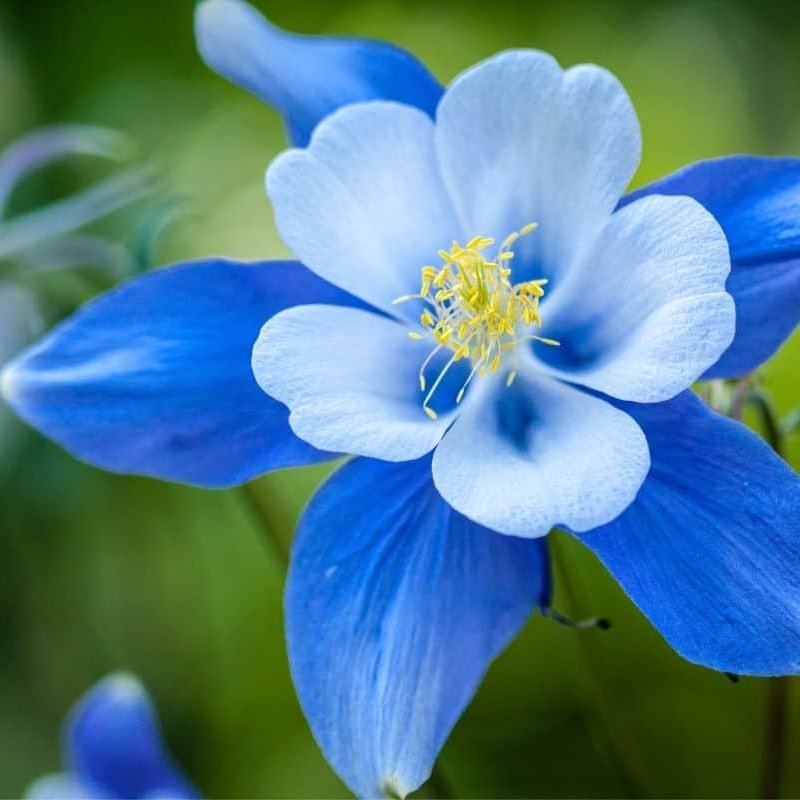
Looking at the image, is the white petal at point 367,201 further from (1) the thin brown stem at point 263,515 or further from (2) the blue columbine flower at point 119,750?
(2) the blue columbine flower at point 119,750

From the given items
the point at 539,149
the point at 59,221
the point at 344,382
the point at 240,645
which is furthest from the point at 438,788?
the point at 240,645

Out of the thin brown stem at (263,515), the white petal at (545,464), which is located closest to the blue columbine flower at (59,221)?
the thin brown stem at (263,515)

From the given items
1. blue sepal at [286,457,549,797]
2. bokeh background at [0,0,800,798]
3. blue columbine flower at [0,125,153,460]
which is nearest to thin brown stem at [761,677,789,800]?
blue sepal at [286,457,549,797]

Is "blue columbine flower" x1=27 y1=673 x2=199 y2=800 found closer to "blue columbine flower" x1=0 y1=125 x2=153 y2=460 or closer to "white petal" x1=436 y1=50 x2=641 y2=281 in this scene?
"blue columbine flower" x1=0 y1=125 x2=153 y2=460

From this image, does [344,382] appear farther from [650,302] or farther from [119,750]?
[119,750]

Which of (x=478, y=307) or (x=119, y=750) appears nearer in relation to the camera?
(x=478, y=307)

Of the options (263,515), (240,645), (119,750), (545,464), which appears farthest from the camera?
(240,645)
